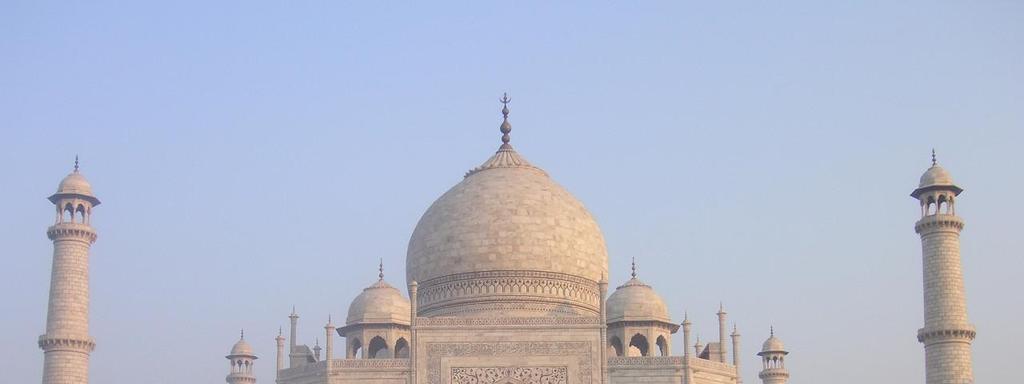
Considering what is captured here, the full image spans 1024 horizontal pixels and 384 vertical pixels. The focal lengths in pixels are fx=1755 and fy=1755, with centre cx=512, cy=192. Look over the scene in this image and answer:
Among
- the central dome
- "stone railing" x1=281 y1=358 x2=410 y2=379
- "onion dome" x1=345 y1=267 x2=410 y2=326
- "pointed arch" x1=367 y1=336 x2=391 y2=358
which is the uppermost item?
the central dome

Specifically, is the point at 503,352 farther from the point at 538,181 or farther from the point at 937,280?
the point at 937,280

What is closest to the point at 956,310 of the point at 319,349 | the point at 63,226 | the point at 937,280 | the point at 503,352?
the point at 937,280

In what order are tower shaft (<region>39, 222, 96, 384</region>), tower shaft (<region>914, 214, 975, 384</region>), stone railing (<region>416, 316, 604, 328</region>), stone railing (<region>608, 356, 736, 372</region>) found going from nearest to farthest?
tower shaft (<region>914, 214, 975, 384</region>) < stone railing (<region>608, 356, 736, 372</region>) < stone railing (<region>416, 316, 604, 328</region>) < tower shaft (<region>39, 222, 96, 384</region>)

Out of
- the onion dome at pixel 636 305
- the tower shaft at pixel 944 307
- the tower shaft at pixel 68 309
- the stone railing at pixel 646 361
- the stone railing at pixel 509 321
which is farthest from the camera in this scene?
the onion dome at pixel 636 305

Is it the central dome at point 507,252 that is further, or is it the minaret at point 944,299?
the central dome at point 507,252

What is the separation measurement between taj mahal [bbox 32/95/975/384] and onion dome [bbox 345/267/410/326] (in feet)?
0.07

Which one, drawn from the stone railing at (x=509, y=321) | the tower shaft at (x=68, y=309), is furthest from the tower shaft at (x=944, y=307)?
the tower shaft at (x=68, y=309)

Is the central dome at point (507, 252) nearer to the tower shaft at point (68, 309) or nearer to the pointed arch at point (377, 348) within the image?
the pointed arch at point (377, 348)

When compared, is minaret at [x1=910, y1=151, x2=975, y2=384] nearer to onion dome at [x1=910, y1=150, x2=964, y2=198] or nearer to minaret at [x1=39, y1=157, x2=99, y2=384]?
onion dome at [x1=910, y1=150, x2=964, y2=198]

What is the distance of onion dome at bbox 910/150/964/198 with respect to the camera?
28.9m

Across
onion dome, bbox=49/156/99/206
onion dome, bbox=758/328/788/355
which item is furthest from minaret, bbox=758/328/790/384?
onion dome, bbox=49/156/99/206

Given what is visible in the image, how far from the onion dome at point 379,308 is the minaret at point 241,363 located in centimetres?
725

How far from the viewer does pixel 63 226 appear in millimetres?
29203

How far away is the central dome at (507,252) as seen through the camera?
30.6 m
